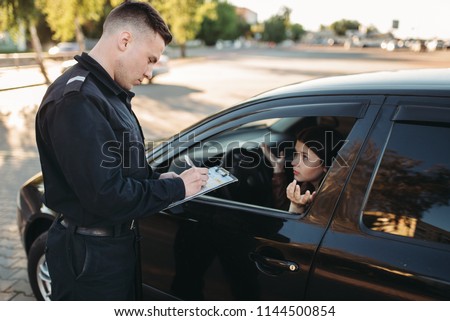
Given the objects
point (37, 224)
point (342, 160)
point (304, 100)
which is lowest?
point (37, 224)

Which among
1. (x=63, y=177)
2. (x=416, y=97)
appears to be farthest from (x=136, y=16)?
(x=416, y=97)

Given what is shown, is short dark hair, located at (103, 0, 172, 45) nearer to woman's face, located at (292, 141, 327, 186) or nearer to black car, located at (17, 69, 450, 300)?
black car, located at (17, 69, 450, 300)

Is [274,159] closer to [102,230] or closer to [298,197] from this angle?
[298,197]

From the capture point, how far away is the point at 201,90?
14688 millimetres

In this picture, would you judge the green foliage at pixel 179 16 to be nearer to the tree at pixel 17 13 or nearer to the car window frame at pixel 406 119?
the tree at pixel 17 13

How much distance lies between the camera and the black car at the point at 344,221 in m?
1.49

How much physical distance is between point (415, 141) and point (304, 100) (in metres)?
0.52

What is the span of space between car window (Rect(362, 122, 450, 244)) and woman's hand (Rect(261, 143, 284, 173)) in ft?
3.06

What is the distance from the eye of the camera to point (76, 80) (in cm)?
151

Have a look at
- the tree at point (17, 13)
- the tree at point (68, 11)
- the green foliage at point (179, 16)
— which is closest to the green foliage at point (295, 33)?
the green foliage at point (179, 16)

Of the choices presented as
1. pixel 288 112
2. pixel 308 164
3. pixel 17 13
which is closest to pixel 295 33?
pixel 17 13

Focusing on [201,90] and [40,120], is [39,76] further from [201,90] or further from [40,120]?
[40,120]

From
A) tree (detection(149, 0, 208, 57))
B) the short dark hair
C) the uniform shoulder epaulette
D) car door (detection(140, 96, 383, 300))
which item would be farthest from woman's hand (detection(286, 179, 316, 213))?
tree (detection(149, 0, 208, 57))

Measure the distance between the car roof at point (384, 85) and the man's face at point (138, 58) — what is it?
0.63 meters
